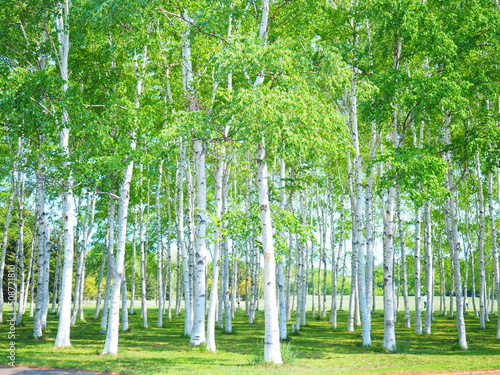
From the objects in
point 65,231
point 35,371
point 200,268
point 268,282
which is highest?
point 65,231

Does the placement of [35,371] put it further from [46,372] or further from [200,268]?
[200,268]

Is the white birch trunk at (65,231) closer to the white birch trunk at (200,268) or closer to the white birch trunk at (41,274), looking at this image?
the white birch trunk at (41,274)

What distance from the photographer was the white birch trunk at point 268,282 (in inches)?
511

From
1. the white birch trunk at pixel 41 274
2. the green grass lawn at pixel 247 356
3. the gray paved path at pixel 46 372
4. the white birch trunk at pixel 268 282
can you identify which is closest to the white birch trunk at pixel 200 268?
the green grass lawn at pixel 247 356

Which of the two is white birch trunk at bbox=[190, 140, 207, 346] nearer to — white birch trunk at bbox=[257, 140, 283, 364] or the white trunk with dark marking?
the white trunk with dark marking

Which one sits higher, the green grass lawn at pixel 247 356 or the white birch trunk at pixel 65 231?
the white birch trunk at pixel 65 231

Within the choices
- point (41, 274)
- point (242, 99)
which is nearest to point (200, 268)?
point (242, 99)

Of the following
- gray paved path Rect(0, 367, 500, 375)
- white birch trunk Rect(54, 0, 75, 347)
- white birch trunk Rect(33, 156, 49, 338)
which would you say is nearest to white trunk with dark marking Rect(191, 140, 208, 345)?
white birch trunk Rect(54, 0, 75, 347)

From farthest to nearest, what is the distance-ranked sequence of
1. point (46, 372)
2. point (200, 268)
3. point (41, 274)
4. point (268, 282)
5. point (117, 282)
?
point (41, 274)
point (200, 268)
point (117, 282)
point (268, 282)
point (46, 372)

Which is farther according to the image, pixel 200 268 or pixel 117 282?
pixel 200 268

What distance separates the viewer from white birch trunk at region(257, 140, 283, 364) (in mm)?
12984

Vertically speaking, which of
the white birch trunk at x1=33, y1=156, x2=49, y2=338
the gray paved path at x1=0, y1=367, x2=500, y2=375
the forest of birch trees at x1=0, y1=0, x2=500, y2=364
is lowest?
the gray paved path at x1=0, y1=367, x2=500, y2=375

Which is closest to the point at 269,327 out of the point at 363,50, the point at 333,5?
the point at 363,50

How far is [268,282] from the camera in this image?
13.2 metres
